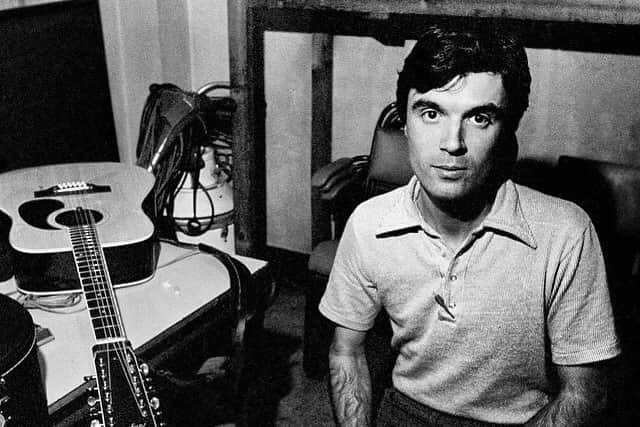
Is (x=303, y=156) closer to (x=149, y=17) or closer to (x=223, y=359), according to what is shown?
(x=149, y=17)

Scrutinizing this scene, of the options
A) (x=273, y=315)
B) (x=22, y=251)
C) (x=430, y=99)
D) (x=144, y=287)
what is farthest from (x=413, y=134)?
(x=273, y=315)

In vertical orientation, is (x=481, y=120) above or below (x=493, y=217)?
above

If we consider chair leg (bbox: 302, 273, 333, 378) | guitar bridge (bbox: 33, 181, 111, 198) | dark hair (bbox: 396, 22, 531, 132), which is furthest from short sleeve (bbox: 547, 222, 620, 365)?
guitar bridge (bbox: 33, 181, 111, 198)

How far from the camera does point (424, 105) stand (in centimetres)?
148

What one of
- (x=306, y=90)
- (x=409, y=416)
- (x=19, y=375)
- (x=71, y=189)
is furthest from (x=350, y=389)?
(x=306, y=90)

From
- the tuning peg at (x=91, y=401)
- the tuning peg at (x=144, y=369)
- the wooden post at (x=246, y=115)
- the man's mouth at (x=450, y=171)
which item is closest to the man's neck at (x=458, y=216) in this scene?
the man's mouth at (x=450, y=171)

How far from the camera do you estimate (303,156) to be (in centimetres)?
367

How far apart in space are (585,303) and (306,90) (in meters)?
2.32

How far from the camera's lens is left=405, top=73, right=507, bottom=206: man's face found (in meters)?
1.43

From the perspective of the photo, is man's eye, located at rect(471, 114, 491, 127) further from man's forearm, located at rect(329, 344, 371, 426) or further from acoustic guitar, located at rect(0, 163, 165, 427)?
acoustic guitar, located at rect(0, 163, 165, 427)

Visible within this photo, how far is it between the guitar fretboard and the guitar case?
0.56ft

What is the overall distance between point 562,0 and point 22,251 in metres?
1.78

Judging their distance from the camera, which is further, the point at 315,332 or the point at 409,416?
the point at 315,332

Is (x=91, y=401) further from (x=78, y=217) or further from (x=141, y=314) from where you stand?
(x=78, y=217)
